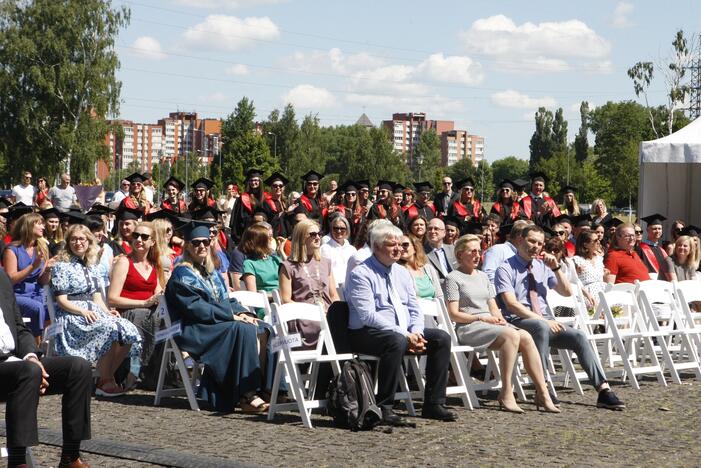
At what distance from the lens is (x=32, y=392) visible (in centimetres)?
626

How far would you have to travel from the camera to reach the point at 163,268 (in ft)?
35.7

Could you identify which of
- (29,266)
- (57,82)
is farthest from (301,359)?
(57,82)

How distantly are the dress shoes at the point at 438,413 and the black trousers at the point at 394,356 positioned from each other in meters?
0.04

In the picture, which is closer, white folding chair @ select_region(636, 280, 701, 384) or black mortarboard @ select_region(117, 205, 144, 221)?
white folding chair @ select_region(636, 280, 701, 384)

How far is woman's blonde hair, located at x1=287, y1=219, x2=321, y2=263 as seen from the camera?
10305 millimetres

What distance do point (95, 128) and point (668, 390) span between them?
150 ft

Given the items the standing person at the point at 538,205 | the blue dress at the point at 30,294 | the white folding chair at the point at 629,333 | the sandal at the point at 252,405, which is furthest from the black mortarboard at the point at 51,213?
the standing person at the point at 538,205

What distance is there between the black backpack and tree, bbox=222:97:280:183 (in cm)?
6648

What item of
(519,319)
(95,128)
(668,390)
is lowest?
(668,390)

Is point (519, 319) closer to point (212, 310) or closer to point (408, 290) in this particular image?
point (408, 290)

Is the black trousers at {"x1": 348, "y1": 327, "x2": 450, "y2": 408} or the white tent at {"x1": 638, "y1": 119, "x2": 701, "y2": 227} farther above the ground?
the white tent at {"x1": 638, "y1": 119, "x2": 701, "y2": 227}

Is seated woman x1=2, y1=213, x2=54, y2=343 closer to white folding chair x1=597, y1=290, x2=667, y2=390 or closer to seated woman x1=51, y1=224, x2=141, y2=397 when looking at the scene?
seated woman x1=51, y1=224, x2=141, y2=397

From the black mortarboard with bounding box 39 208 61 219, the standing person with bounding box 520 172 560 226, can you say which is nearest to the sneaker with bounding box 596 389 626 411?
the black mortarboard with bounding box 39 208 61 219

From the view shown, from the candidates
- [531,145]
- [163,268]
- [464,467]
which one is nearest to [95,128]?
[163,268]
